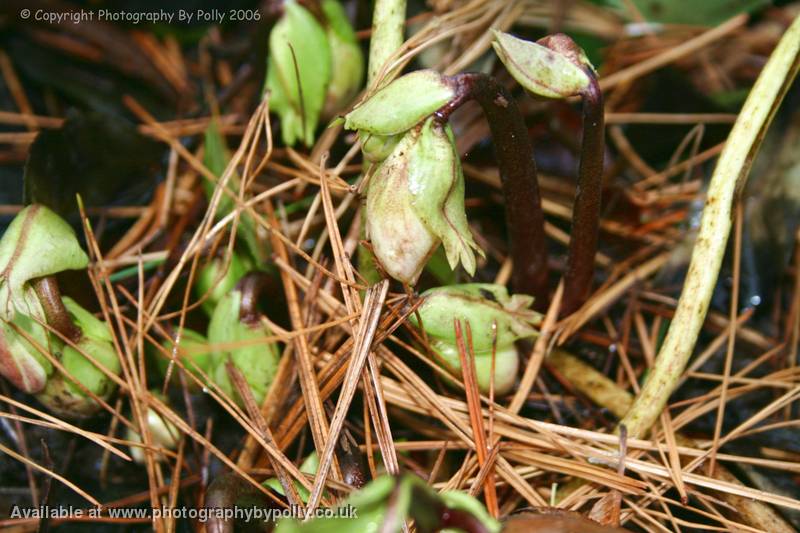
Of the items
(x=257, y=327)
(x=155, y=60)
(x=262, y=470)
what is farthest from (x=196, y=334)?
(x=155, y=60)

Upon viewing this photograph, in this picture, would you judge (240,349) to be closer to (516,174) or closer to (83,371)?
(83,371)

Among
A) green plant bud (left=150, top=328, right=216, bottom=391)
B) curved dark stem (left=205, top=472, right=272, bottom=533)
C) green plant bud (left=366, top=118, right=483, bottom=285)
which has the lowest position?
curved dark stem (left=205, top=472, right=272, bottom=533)

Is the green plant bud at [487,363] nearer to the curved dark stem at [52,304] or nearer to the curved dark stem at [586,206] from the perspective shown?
the curved dark stem at [586,206]

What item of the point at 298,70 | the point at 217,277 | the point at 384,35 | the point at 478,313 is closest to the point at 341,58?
the point at 298,70

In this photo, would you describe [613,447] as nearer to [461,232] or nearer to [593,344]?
[593,344]

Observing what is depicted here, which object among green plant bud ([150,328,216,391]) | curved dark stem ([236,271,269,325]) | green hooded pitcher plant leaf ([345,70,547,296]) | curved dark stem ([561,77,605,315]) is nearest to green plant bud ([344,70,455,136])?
green hooded pitcher plant leaf ([345,70,547,296])

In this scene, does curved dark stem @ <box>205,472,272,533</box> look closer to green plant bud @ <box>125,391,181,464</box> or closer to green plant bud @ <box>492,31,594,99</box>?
green plant bud @ <box>125,391,181,464</box>
